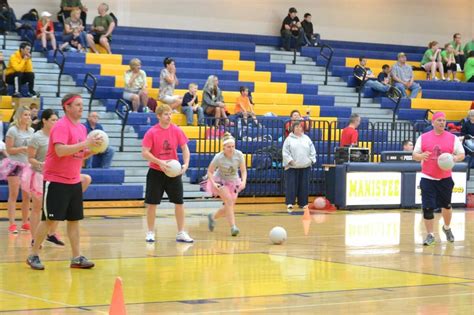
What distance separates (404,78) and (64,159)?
21.9m

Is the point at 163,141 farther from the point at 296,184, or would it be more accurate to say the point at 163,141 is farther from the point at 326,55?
the point at 326,55

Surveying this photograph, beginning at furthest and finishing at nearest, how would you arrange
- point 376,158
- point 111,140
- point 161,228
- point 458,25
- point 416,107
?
point 458,25 → point 416,107 → point 376,158 → point 111,140 → point 161,228

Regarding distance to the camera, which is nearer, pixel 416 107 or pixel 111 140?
pixel 111 140

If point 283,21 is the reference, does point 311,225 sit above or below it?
below

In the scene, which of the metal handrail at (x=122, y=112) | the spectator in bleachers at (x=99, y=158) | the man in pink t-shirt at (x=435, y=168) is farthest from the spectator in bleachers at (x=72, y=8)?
the man in pink t-shirt at (x=435, y=168)

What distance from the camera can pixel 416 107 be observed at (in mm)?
32406

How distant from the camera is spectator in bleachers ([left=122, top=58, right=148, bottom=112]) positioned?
1033 inches

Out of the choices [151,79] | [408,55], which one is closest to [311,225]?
[151,79]

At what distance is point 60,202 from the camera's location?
12.2m

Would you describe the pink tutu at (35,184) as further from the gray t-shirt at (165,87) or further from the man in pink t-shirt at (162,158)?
the gray t-shirt at (165,87)

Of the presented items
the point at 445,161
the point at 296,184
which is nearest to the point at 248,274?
the point at 445,161

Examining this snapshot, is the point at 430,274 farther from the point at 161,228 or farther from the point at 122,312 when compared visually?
the point at 161,228

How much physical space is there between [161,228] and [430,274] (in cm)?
689

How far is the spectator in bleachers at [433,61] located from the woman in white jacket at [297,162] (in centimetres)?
1216
